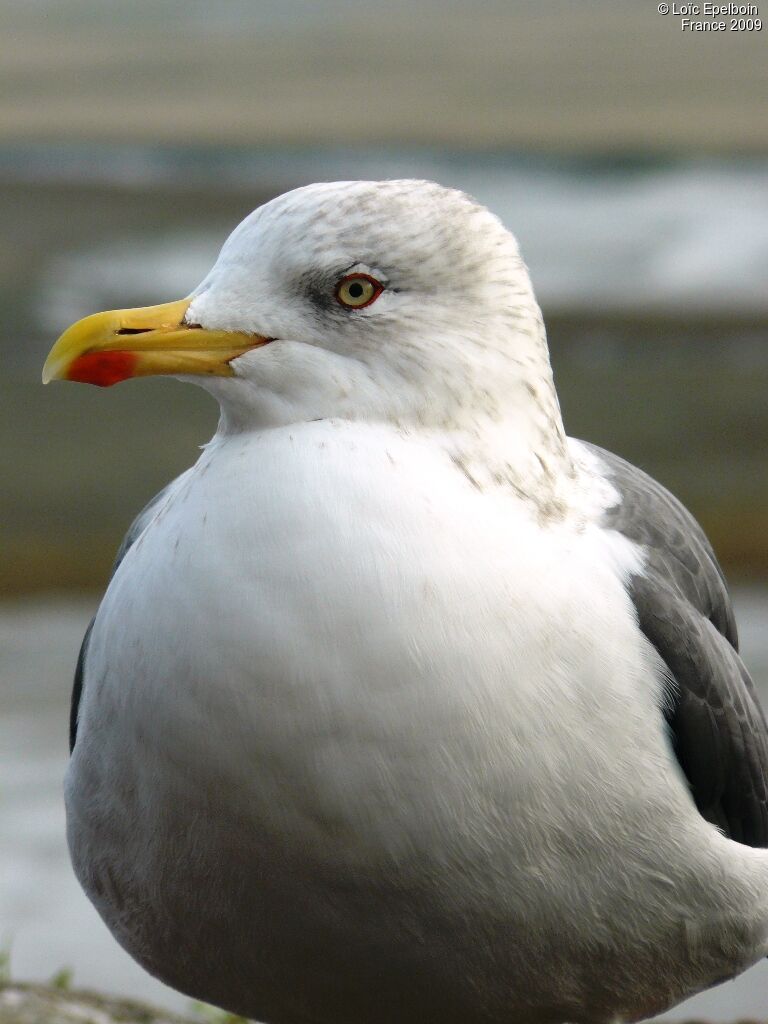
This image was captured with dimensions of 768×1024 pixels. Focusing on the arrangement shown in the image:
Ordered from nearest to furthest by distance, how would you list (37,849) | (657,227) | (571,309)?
(37,849)
(571,309)
(657,227)

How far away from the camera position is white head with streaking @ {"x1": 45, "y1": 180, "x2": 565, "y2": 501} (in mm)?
1951

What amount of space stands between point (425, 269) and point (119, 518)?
457 cm

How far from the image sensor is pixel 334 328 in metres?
1.97

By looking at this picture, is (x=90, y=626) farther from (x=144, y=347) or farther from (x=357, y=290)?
(x=357, y=290)

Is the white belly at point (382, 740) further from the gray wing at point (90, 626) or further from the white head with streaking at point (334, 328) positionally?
the gray wing at point (90, 626)

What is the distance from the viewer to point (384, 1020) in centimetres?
217

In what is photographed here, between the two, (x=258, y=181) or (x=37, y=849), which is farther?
(x=258, y=181)

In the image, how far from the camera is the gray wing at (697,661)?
2125 millimetres

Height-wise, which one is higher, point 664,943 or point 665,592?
point 665,592

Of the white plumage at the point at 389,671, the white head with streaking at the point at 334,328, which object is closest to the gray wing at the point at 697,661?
the white plumage at the point at 389,671

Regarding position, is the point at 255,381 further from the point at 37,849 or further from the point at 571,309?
the point at 571,309

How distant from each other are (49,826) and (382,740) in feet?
8.25

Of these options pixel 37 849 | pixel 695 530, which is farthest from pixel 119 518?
pixel 695 530

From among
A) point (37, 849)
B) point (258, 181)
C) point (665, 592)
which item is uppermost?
point (258, 181)
